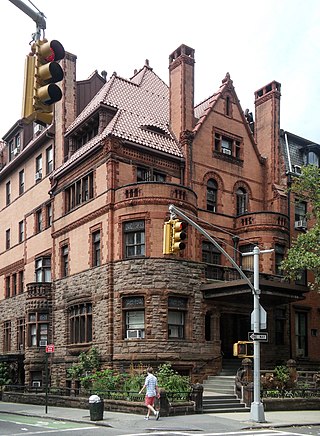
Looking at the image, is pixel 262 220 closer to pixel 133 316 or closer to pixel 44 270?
pixel 133 316

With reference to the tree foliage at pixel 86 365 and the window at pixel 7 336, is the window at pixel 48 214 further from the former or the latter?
the tree foliage at pixel 86 365

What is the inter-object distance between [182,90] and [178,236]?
20056mm

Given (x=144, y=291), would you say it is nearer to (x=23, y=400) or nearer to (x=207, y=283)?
(x=207, y=283)

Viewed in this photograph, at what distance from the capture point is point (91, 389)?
28.8 meters

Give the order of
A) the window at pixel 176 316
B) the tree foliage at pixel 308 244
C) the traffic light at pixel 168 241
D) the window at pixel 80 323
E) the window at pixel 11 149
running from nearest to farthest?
the traffic light at pixel 168 241 → the tree foliage at pixel 308 244 → the window at pixel 176 316 → the window at pixel 80 323 → the window at pixel 11 149

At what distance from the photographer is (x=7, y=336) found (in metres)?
46.7

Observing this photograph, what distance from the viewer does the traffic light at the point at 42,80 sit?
778cm

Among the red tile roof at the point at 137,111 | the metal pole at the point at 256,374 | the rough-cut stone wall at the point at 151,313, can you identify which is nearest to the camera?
the metal pole at the point at 256,374

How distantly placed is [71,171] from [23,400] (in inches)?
513

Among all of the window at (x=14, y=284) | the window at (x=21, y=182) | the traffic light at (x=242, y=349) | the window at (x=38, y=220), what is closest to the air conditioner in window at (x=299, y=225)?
the window at (x=38, y=220)

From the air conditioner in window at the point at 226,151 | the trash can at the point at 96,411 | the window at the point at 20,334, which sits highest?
the air conditioner in window at the point at 226,151

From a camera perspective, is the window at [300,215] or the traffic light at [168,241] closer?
the traffic light at [168,241]

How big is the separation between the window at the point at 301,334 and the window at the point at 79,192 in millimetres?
14687

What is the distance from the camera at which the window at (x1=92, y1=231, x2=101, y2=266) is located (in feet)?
111
